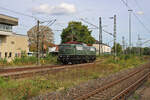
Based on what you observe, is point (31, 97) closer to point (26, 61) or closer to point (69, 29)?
point (26, 61)

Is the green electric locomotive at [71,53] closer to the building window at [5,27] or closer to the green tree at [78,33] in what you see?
the building window at [5,27]

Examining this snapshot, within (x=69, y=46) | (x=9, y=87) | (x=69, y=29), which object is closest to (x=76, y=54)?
(x=69, y=46)

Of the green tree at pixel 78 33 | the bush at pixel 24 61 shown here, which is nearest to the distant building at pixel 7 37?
the bush at pixel 24 61

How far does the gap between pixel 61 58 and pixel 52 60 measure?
7220mm

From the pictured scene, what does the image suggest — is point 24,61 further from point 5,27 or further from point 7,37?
point 7,37

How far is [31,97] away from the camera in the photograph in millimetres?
8742

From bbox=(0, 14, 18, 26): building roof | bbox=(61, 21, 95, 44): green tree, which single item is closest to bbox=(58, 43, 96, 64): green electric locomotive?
bbox=(0, 14, 18, 26): building roof

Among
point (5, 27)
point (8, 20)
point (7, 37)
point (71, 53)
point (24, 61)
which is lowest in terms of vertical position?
point (24, 61)

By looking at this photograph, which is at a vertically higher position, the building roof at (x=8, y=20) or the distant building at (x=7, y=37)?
the building roof at (x=8, y=20)

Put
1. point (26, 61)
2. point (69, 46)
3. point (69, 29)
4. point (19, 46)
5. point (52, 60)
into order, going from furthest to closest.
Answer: point (69, 29)
point (19, 46)
point (52, 60)
point (26, 61)
point (69, 46)

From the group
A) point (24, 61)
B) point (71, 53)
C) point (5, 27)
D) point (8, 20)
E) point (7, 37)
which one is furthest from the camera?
point (7, 37)

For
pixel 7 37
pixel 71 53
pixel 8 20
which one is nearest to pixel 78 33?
pixel 7 37

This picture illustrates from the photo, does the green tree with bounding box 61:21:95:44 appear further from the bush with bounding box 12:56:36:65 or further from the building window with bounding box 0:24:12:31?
the bush with bounding box 12:56:36:65

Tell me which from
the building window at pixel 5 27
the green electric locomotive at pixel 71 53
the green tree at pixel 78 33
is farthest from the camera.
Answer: the green tree at pixel 78 33
